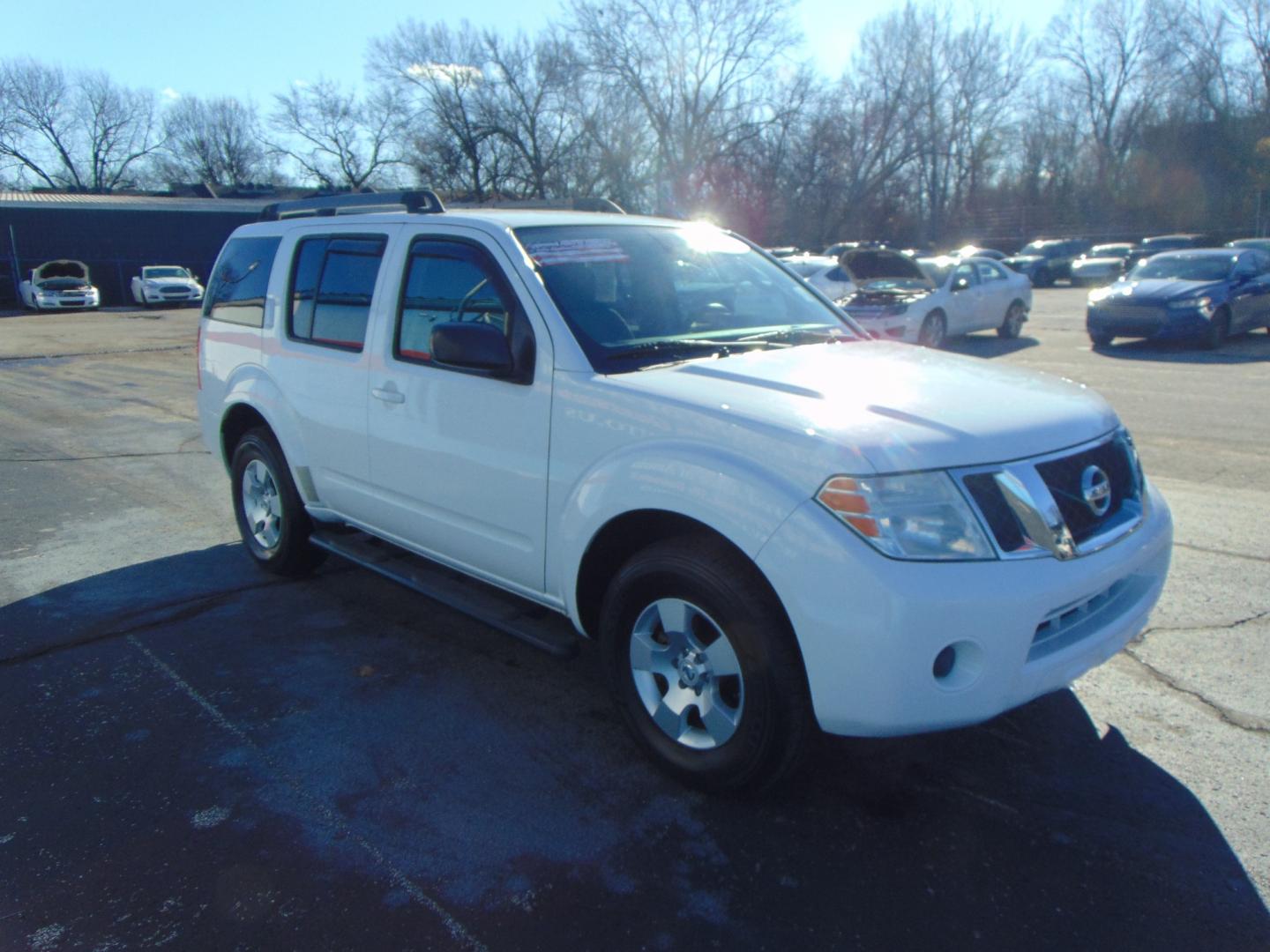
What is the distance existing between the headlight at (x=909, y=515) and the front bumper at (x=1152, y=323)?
583 inches

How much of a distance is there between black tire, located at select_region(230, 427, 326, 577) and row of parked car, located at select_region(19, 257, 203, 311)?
34.6 m

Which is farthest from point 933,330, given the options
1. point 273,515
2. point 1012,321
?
point 273,515

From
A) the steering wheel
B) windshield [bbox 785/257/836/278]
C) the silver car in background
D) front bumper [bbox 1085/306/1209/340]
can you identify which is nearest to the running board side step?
the steering wheel

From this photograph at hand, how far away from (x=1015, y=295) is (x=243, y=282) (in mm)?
15394

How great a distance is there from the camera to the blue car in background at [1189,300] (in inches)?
612

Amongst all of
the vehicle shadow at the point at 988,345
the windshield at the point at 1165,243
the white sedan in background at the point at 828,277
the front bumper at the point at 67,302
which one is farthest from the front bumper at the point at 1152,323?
the front bumper at the point at 67,302

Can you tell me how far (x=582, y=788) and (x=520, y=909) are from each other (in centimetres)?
65

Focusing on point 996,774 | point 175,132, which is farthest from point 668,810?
point 175,132

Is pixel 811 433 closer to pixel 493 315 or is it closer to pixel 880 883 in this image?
pixel 880 883

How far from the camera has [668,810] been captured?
327 cm

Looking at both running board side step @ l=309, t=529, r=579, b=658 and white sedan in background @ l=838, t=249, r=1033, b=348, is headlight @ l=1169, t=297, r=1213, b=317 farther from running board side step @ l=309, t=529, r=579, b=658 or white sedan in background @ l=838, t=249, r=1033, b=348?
running board side step @ l=309, t=529, r=579, b=658

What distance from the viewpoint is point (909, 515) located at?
282 centimetres

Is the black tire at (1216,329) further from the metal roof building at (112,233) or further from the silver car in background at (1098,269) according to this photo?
the metal roof building at (112,233)

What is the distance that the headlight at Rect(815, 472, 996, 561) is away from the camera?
9.16 ft
